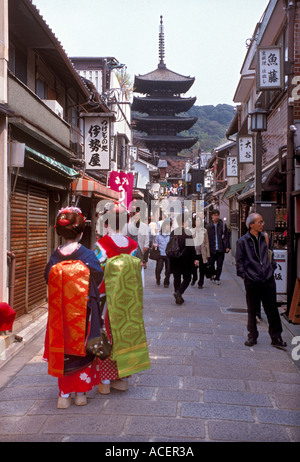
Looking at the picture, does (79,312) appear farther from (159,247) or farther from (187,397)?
(159,247)

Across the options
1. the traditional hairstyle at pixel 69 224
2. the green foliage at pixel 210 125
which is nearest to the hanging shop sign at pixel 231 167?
the traditional hairstyle at pixel 69 224

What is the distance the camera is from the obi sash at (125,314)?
4.74m

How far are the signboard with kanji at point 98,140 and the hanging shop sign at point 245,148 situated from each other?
5272 mm

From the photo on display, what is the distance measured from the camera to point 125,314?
4.85 m

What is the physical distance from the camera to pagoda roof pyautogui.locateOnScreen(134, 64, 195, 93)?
59.8 meters

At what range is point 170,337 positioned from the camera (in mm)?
7152

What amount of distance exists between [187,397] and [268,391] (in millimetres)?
893

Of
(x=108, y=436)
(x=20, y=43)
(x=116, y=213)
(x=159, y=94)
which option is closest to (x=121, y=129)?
(x=20, y=43)

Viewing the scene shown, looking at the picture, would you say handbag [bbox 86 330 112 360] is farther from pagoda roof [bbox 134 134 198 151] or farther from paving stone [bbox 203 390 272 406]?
pagoda roof [bbox 134 134 198 151]

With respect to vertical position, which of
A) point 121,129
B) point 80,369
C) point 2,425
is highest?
point 121,129

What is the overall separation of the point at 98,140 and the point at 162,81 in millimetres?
46741

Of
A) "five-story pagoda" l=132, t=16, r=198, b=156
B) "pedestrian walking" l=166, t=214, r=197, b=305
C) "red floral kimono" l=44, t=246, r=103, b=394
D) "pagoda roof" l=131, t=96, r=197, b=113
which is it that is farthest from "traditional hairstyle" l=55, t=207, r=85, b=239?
"pagoda roof" l=131, t=96, r=197, b=113

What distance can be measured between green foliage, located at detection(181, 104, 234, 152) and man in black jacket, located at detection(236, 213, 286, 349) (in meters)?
80.7

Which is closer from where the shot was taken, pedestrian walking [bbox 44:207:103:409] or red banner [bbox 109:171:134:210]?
pedestrian walking [bbox 44:207:103:409]
